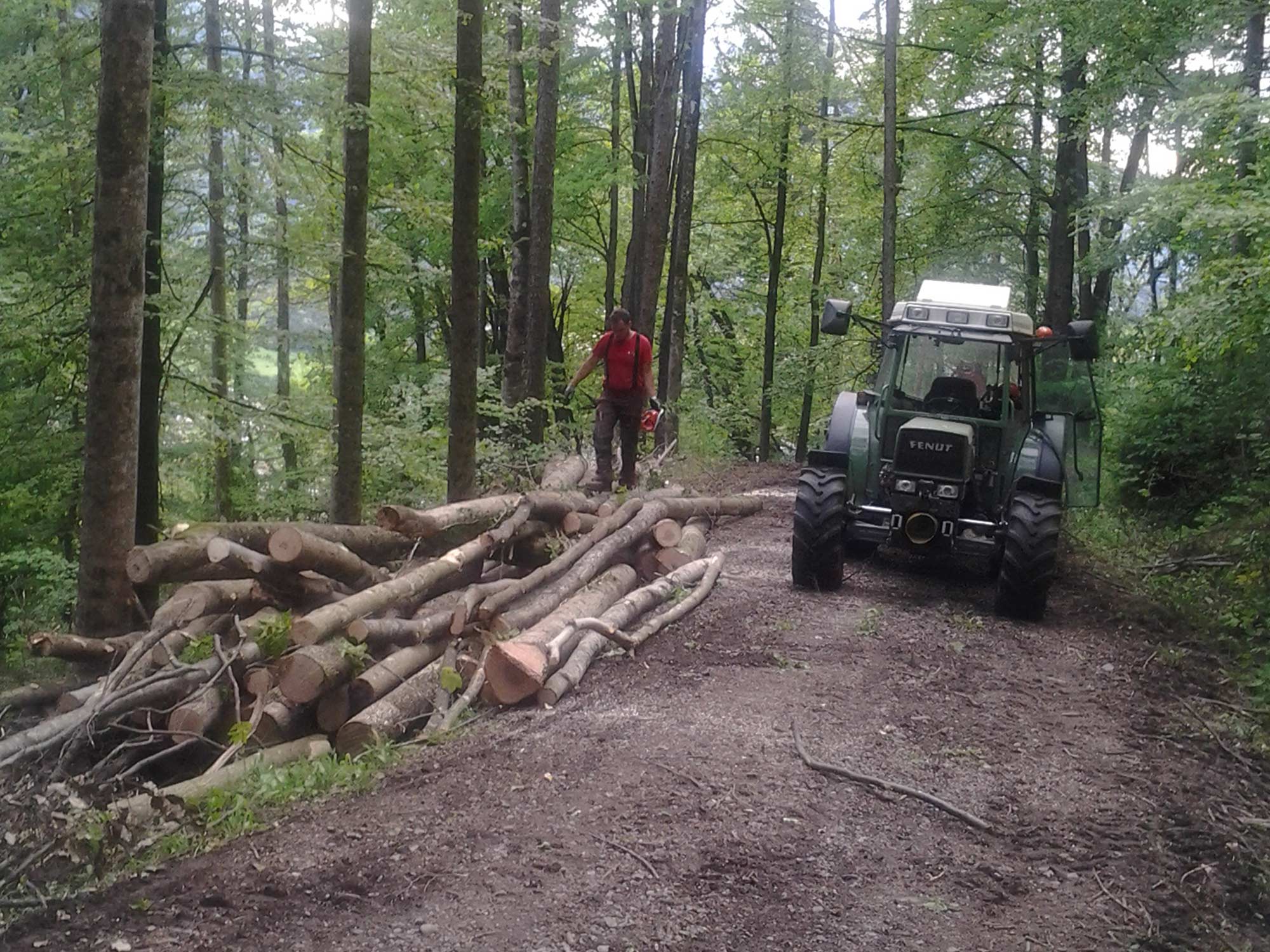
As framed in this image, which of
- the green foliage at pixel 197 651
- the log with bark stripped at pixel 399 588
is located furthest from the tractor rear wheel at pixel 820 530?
the green foliage at pixel 197 651

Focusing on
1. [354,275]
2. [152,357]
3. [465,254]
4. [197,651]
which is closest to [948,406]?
[465,254]

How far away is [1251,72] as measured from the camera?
13.1 m

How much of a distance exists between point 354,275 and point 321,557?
15.4 feet

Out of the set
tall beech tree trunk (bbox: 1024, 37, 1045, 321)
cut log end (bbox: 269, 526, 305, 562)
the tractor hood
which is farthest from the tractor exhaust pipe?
tall beech tree trunk (bbox: 1024, 37, 1045, 321)

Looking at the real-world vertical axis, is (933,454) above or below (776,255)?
below

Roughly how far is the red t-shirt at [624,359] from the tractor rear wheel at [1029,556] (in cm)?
451

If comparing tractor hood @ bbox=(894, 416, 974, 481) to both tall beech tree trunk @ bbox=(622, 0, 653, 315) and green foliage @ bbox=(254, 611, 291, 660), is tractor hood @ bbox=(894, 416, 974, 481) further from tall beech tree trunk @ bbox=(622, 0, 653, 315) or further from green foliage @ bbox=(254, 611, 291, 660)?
tall beech tree trunk @ bbox=(622, 0, 653, 315)

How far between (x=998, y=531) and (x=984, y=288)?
343 centimetres

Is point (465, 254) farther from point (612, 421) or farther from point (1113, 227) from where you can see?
point (1113, 227)

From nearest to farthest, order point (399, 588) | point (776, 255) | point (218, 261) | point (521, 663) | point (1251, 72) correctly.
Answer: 1. point (521, 663)
2. point (399, 588)
3. point (1251, 72)
4. point (218, 261)
5. point (776, 255)

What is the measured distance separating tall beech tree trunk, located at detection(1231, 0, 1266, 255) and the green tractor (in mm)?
4352

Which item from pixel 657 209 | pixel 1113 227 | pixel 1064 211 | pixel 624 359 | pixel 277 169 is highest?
pixel 1064 211

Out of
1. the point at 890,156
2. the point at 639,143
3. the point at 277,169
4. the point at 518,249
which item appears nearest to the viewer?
the point at 277,169

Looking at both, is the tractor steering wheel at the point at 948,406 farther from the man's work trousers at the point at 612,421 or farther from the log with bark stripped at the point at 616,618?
the man's work trousers at the point at 612,421
